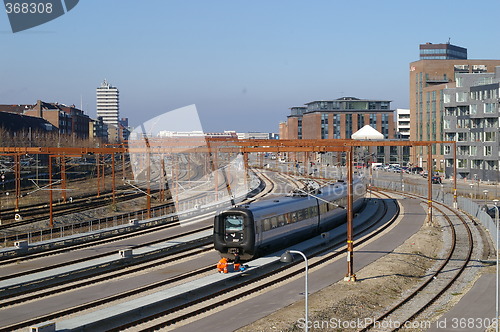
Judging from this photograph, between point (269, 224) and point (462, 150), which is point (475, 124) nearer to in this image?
point (462, 150)

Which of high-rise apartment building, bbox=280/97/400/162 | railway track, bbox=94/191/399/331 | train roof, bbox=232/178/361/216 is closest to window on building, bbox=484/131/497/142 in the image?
train roof, bbox=232/178/361/216

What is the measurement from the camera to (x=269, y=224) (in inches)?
1120

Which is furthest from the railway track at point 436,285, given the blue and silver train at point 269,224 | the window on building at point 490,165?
the window on building at point 490,165

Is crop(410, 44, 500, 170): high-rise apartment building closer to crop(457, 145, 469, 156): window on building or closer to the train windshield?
crop(457, 145, 469, 156): window on building

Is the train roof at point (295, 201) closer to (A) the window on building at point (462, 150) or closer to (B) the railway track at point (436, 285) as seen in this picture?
(B) the railway track at point (436, 285)

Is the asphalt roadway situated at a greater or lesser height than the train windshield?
lesser

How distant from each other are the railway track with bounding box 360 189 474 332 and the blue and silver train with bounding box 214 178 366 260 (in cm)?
715

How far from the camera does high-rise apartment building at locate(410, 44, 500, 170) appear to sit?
103375mm

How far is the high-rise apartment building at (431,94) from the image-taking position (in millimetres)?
103375

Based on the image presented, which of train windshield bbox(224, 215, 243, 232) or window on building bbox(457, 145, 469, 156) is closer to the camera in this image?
train windshield bbox(224, 215, 243, 232)

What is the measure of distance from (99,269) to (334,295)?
1111 centimetres

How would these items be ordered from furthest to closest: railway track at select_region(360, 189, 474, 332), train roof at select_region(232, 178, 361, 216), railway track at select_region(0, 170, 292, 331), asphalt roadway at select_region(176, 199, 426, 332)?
train roof at select_region(232, 178, 361, 216)
railway track at select_region(0, 170, 292, 331)
railway track at select_region(360, 189, 474, 332)
asphalt roadway at select_region(176, 199, 426, 332)

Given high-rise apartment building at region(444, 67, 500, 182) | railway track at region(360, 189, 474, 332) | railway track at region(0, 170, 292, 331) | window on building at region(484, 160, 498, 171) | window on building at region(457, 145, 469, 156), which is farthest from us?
window on building at region(457, 145, 469, 156)

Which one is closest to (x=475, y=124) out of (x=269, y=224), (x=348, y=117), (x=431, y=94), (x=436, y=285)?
(x=431, y=94)
